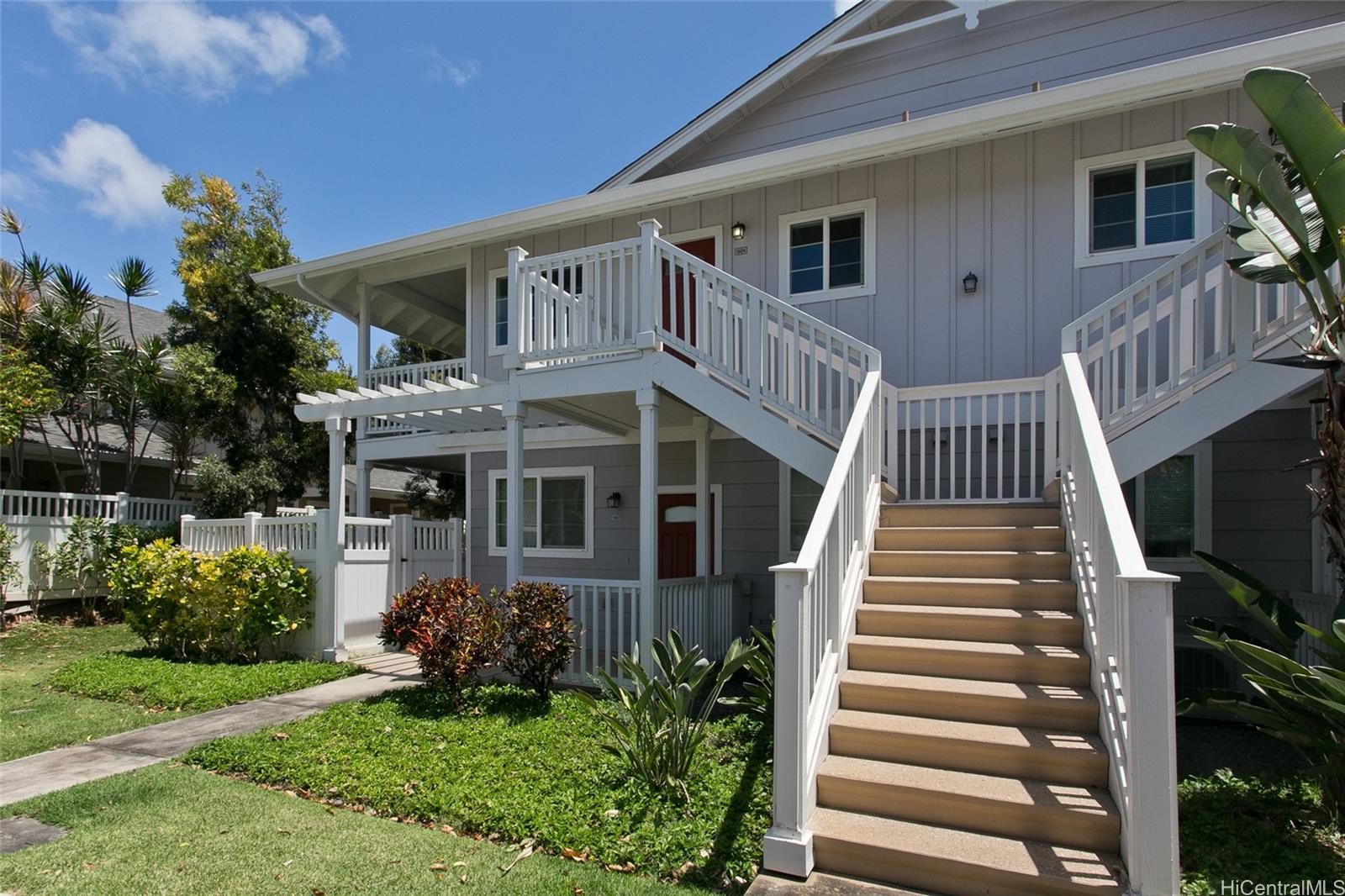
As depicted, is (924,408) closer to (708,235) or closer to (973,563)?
(973,563)

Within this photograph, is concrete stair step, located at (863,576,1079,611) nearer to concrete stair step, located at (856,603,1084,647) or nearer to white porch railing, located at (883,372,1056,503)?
concrete stair step, located at (856,603,1084,647)

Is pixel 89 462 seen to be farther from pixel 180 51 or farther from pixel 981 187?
Answer: pixel 981 187

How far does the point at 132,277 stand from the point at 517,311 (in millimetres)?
11379

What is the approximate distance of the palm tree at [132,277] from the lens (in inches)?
565

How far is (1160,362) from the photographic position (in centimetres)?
655

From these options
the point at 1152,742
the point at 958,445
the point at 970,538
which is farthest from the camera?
the point at 958,445

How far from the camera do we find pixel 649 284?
695cm

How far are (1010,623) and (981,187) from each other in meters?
5.23

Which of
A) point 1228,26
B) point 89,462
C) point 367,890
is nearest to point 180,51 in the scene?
point 89,462

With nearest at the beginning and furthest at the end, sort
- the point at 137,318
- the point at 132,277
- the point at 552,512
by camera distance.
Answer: the point at 552,512, the point at 132,277, the point at 137,318

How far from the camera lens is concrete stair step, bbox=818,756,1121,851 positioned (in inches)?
131

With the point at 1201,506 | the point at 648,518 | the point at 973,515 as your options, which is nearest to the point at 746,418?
the point at 648,518

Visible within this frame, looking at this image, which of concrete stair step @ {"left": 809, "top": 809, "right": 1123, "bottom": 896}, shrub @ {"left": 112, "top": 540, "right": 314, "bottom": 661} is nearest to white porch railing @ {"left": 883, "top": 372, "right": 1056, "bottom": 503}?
concrete stair step @ {"left": 809, "top": 809, "right": 1123, "bottom": 896}

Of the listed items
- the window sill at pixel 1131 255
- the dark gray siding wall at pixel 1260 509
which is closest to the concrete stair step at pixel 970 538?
the dark gray siding wall at pixel 1260 509
